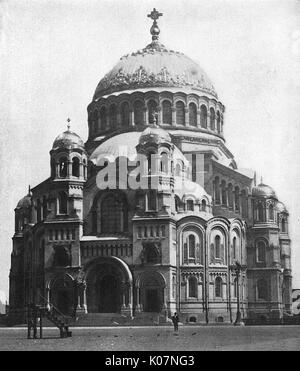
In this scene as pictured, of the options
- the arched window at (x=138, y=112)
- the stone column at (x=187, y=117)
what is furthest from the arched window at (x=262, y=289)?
the arched window at (x=138, y=112)

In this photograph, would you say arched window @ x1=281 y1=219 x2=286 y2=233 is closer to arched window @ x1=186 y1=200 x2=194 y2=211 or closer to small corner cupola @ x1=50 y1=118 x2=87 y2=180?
arched window @ x1=186 y1=200 x2=194 y2=211

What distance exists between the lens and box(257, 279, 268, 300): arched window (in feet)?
201

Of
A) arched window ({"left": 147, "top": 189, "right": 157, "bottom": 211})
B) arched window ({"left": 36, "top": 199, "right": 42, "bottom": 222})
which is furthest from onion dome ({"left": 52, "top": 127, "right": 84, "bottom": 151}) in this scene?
arched window ({"left": 36, "top": 199, "right": 42, "bottom": 222})

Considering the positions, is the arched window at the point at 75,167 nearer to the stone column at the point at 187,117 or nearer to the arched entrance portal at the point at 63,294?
the arched entrance portal at the point at 63,294

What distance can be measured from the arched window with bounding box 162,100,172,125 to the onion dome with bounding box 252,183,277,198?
32.3 ft

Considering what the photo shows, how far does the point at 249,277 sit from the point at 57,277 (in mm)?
16054

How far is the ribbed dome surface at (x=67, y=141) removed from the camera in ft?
187

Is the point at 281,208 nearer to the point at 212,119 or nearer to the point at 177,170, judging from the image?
the point at 212,119

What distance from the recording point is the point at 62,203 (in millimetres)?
57031

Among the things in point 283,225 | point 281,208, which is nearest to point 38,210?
point 281,208

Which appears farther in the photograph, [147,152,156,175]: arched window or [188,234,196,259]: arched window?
[188,234,196,259]: arched window

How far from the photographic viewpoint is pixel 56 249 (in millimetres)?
56000

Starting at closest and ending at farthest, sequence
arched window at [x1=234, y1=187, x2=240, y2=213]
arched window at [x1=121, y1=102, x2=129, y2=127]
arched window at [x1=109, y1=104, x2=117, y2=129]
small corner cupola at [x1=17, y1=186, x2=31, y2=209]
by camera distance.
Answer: arched window at [x1=234, y1=187, x2=240, y2=213] → arched window at [x1=121, y1=102, x2=129, y2=127] → arched window at [x1=109, y1=104, x2=117, y2=129] → small corner cupola at [x1=17, y1=186, x2=31, y2=209]
